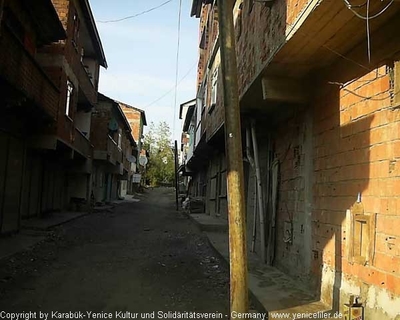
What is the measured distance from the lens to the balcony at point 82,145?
54.5 ft

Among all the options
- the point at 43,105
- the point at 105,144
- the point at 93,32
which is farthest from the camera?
the point at 105,144

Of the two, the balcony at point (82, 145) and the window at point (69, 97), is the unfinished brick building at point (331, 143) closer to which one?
the window at point (69, 97)

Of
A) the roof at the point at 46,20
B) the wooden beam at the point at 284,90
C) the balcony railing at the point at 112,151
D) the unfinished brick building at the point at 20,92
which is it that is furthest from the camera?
the balcony railing at the point at 112,151

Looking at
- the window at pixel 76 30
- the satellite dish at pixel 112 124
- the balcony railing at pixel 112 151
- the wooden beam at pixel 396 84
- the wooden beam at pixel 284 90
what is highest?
the window at pixel 76 30

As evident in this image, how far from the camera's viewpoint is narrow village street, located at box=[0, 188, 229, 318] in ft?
18.4

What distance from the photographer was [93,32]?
1831cm

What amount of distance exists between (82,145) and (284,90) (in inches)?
525

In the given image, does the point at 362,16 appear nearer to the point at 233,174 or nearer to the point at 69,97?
the point at 233,174

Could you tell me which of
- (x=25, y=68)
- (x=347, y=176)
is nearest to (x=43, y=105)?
(x=25, y=68)

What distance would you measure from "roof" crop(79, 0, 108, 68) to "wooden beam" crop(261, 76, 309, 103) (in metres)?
11.9

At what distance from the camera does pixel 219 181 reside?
16.8 meters

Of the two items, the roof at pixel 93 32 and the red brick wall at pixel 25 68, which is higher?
the roof at pixel 93 32

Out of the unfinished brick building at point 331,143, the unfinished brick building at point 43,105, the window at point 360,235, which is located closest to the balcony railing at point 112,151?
the unfinished brick building at point 43,105

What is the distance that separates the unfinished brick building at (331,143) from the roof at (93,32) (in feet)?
33.4
